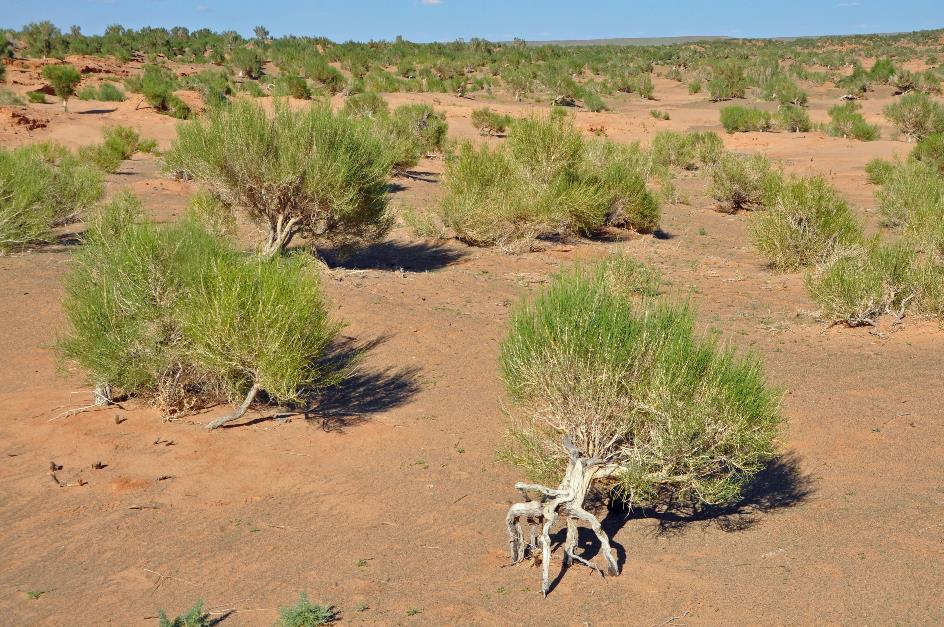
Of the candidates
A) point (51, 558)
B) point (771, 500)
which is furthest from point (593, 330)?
point (51, 558)

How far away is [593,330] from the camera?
19.2 ft

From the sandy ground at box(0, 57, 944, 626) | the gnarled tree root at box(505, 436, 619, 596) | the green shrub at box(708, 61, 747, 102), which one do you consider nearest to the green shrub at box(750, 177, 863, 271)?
the sandy ground at box(0, 57, 944, 626)

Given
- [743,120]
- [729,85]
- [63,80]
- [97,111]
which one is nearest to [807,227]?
[743,120]

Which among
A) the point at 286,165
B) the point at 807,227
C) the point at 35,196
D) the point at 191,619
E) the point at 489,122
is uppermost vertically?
the point at 489,122

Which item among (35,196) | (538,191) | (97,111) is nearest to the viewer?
(35,196)

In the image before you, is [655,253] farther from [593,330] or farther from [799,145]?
[799,145]

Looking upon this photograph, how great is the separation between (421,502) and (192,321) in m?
2.69

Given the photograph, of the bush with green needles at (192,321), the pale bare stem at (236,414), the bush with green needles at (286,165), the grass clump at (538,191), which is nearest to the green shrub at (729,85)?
the grass clump at (538,191)

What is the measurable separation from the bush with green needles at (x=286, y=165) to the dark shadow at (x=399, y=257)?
92 centimetres

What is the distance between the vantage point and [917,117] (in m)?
33.4

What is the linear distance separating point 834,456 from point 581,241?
1072 centimetres

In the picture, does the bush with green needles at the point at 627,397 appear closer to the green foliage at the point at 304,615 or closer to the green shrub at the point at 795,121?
the green foliage at the point at 304,615

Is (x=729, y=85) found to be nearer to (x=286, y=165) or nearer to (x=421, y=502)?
(x=286, y=165)

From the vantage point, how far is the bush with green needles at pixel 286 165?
12.9 metres
